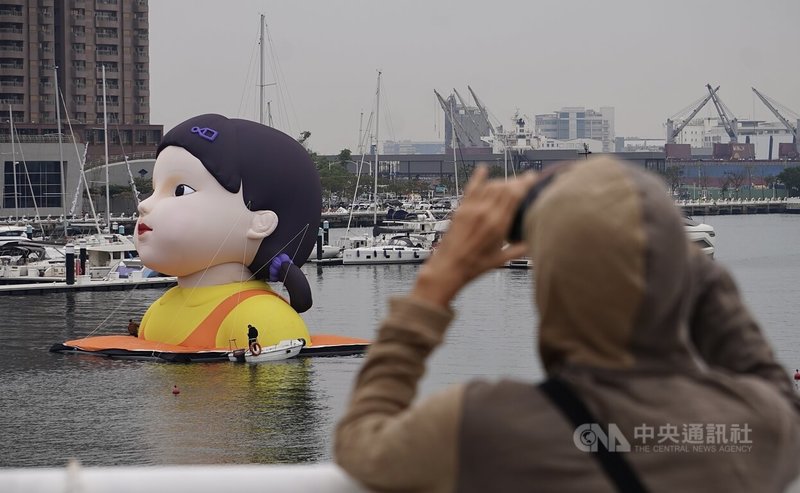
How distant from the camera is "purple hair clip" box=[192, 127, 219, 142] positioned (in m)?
23.1

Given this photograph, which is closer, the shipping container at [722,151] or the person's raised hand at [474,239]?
the person's raised hand at [474,239]

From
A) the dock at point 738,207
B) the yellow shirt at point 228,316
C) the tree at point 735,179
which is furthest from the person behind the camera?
the tree at point 735,179

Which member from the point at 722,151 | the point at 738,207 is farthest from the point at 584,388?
the point at 722,151

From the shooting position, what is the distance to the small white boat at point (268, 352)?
23516 millimetres

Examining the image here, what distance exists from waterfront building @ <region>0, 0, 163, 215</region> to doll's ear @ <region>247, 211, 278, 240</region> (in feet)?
215

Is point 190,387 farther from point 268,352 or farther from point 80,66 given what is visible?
point 80,66

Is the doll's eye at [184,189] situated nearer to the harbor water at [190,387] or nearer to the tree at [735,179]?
the harbor water at [190,387]

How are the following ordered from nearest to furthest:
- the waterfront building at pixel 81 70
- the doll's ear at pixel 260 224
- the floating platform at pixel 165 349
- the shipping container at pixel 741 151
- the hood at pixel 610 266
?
the hood at pixel 610 266 < the doll's ear at pixel 260 224 < the floating platform at pixel 165 349 < the waterfront building at pixel 81 70 < the shipping container at pixel 741 151

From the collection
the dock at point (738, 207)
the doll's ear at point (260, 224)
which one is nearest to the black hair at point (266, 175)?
the doll's ear at point (260, 224)

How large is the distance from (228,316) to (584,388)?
72.3 ft

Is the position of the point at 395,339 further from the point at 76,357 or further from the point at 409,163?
the point at 409,163
